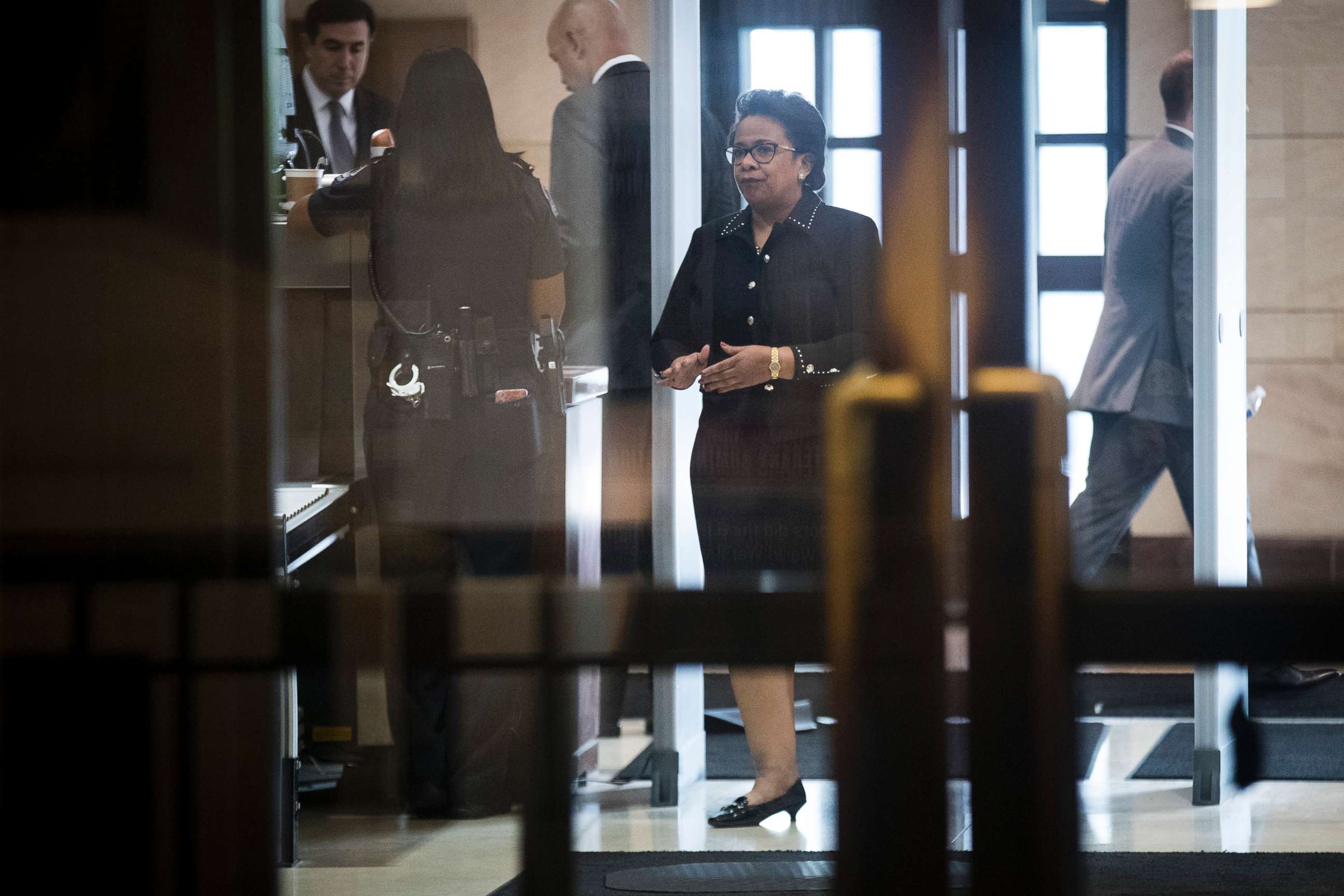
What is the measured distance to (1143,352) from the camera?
2.81 meters

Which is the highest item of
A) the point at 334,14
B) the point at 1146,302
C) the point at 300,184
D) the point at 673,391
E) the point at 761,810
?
the point at 334,14

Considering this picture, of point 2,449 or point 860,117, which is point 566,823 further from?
point 860,117

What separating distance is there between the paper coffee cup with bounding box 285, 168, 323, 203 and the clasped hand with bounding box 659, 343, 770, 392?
0.72m

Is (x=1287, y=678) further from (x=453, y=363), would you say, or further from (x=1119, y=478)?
(x=453, y=363)

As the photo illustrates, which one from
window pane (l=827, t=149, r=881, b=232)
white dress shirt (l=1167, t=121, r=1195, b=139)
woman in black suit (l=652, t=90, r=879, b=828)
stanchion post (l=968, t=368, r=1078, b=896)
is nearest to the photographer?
stanchion post (l=968, t=368, r=1078, b=896)

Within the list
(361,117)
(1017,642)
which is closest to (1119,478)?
(361,117)

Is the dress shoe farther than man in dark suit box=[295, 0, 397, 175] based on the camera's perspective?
Yes

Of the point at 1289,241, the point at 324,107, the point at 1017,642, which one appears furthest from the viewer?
the point at 1289,241

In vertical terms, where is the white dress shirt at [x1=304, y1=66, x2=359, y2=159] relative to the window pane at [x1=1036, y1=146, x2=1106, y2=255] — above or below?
above

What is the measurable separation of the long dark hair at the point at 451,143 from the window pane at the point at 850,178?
1.85 ft

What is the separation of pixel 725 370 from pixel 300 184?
838mm

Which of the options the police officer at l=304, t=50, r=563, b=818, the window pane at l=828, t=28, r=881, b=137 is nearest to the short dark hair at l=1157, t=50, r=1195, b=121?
the window pane at l=828, t=28, r=881, b=137

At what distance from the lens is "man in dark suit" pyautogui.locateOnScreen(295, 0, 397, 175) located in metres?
2.84

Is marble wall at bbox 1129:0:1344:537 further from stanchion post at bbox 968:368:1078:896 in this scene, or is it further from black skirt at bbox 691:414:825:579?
stanchion post at bbox 968:368:1078:896
